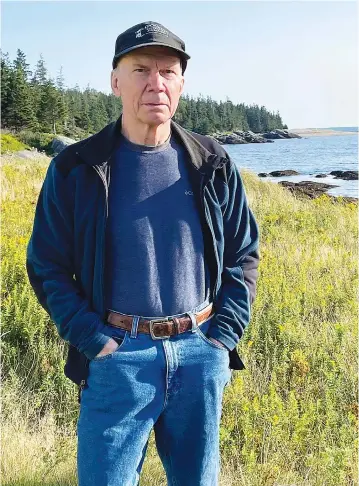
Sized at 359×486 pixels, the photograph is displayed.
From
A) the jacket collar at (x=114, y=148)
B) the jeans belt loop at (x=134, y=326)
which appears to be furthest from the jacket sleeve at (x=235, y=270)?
the jeans belt loop at (x=134, y=326)

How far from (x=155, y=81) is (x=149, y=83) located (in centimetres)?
2

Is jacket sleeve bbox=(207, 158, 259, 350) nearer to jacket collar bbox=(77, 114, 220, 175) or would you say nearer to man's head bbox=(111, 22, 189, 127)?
jacket collar bbox=(77, 114, 220, 175)

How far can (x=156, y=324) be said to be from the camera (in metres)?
2.11

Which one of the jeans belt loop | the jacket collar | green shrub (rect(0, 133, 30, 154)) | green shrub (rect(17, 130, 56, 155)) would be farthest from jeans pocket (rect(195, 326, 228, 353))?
green shrub (rect(17, 130, 56, 155))

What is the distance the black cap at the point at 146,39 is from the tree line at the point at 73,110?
6157 millimetres

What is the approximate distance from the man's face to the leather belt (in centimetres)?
77

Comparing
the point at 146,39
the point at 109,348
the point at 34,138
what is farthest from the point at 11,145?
→ the point at 109,348

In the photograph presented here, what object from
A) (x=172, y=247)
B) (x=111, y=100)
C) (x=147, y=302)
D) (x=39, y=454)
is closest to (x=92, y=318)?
(x=147, y=302)

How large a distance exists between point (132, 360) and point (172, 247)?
1.53ft

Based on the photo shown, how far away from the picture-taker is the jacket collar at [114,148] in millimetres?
2160

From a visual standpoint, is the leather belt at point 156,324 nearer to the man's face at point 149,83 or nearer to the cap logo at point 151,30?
the man's face at point 149,83

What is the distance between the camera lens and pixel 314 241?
8.14 metres

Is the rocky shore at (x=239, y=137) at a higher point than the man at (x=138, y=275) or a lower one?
lower

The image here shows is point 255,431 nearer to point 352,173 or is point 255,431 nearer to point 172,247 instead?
point 172,247
